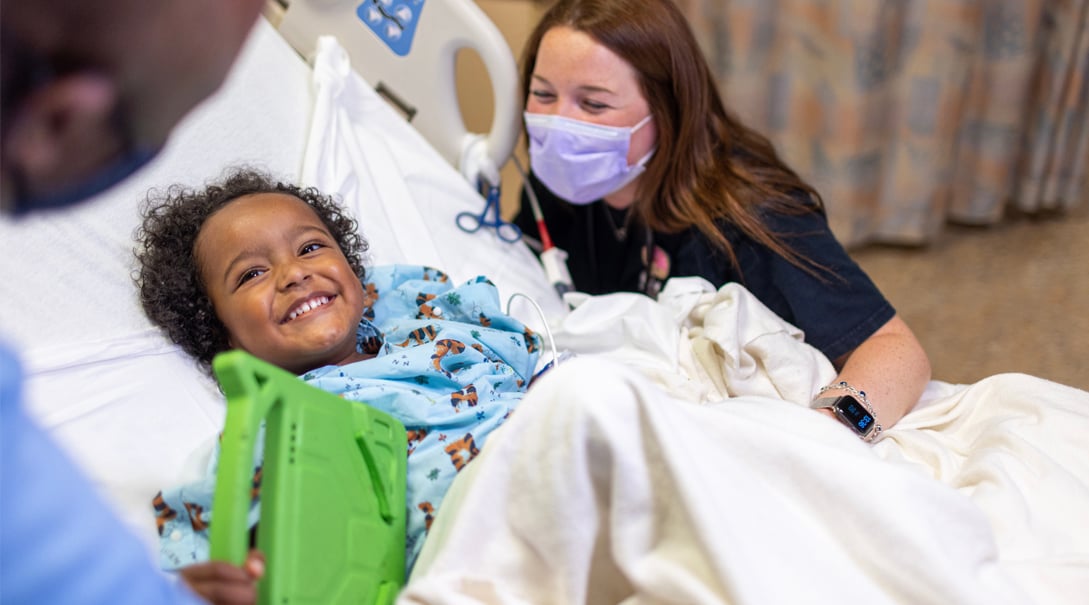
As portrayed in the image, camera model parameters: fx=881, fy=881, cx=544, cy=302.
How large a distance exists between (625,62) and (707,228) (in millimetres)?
349

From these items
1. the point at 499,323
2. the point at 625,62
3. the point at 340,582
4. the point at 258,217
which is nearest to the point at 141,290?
the point at 258,217

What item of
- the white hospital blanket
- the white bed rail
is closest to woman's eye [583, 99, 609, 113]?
the white bed rail

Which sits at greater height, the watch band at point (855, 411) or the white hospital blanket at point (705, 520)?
the white hospital blanket at point (705, 520)

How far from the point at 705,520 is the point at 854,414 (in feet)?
1.87

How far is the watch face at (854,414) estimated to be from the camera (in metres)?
1.30

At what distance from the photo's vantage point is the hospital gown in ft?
3.65

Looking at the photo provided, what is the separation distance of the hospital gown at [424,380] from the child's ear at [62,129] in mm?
549

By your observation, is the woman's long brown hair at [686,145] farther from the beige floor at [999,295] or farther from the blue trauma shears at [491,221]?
the beige floor at [999,295]

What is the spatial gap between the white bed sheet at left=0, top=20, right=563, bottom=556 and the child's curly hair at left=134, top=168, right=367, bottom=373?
0.02 m

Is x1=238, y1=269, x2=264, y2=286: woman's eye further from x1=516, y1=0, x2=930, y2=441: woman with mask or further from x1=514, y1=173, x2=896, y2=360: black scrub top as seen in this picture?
x1=514, y1=173, x2=896, y2=360: black scrub top

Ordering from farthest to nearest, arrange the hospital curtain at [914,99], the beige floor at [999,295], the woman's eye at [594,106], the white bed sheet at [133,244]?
the hospital curtain at [914,99] < the beige floor at [999,295] < the woman's eye at [594,106] < the white bed sheet at [133,244]

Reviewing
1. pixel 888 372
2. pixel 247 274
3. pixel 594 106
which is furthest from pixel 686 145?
pixel 247 274

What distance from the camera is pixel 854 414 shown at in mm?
1311

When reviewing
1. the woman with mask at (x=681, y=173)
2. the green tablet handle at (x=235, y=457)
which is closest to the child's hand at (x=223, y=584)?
the green tablet handle at (x=235, y=457)
